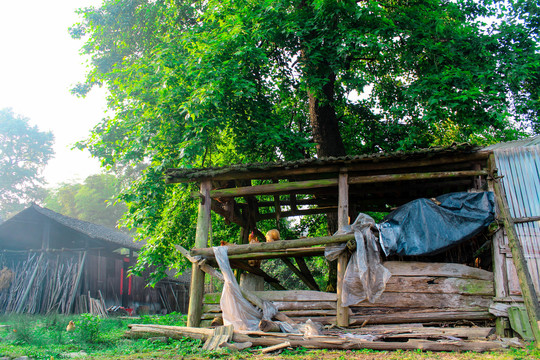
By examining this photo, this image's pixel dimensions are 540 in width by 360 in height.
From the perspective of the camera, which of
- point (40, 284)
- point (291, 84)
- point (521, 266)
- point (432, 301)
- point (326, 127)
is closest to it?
point (521, 266)

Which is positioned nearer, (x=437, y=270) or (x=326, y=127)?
(x=437, y=270)

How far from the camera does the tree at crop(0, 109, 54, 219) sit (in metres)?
41.5

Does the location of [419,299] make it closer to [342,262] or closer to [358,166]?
[342,262]

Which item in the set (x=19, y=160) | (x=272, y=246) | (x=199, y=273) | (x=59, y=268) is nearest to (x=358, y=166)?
(x=272, y=246)

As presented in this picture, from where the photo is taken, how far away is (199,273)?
874 cm

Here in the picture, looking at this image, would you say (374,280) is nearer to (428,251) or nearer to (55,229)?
(428,251)

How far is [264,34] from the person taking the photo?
11570 mm

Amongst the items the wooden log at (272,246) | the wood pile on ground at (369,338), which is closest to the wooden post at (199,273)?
the wooden log at (272,246)

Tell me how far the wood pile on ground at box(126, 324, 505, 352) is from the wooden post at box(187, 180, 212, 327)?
0.73 m

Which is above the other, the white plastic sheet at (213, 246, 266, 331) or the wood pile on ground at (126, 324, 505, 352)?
the white plastic sheet at (213, 246, 266, 331)

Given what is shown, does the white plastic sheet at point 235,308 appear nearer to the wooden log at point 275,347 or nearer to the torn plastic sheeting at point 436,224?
the wooden log at point 275,347

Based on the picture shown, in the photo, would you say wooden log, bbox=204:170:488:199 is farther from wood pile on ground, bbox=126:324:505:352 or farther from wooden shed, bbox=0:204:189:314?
wooden shed, bbox=0:204:189:314

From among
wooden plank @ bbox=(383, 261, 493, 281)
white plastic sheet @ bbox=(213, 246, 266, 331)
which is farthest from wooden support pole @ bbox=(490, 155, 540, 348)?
white plastic sheet @ bbox=(213, 246, 266, 331)

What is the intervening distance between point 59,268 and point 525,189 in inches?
738
